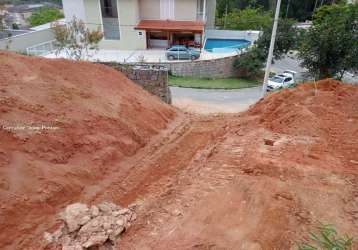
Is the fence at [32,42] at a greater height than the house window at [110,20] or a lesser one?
lesser

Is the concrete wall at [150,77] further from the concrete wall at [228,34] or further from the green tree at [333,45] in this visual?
the concrete wall at [228,34]

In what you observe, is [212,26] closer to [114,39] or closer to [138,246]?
[114,39]

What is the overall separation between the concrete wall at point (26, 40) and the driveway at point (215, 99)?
13.7 m

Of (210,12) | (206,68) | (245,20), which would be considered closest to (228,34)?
(210,12)

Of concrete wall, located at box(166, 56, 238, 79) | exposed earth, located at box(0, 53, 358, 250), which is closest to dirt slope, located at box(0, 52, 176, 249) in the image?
exposed earth, located at box(0, 53, 358, 250)

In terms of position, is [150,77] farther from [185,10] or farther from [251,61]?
[185,10]

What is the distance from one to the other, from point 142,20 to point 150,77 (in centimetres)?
1569

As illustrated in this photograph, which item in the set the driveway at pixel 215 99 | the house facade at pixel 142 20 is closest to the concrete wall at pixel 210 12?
the house facade at pixel 142 20

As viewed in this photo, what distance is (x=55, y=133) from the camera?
6.65 meters

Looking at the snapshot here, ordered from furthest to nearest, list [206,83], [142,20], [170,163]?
[142,20]
[206,83]
[170,163]

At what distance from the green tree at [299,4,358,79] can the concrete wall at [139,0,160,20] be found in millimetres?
14496

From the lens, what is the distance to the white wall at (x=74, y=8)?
2484 cm

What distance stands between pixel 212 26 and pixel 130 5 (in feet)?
35.3

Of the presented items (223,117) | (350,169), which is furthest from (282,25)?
(350,169)
